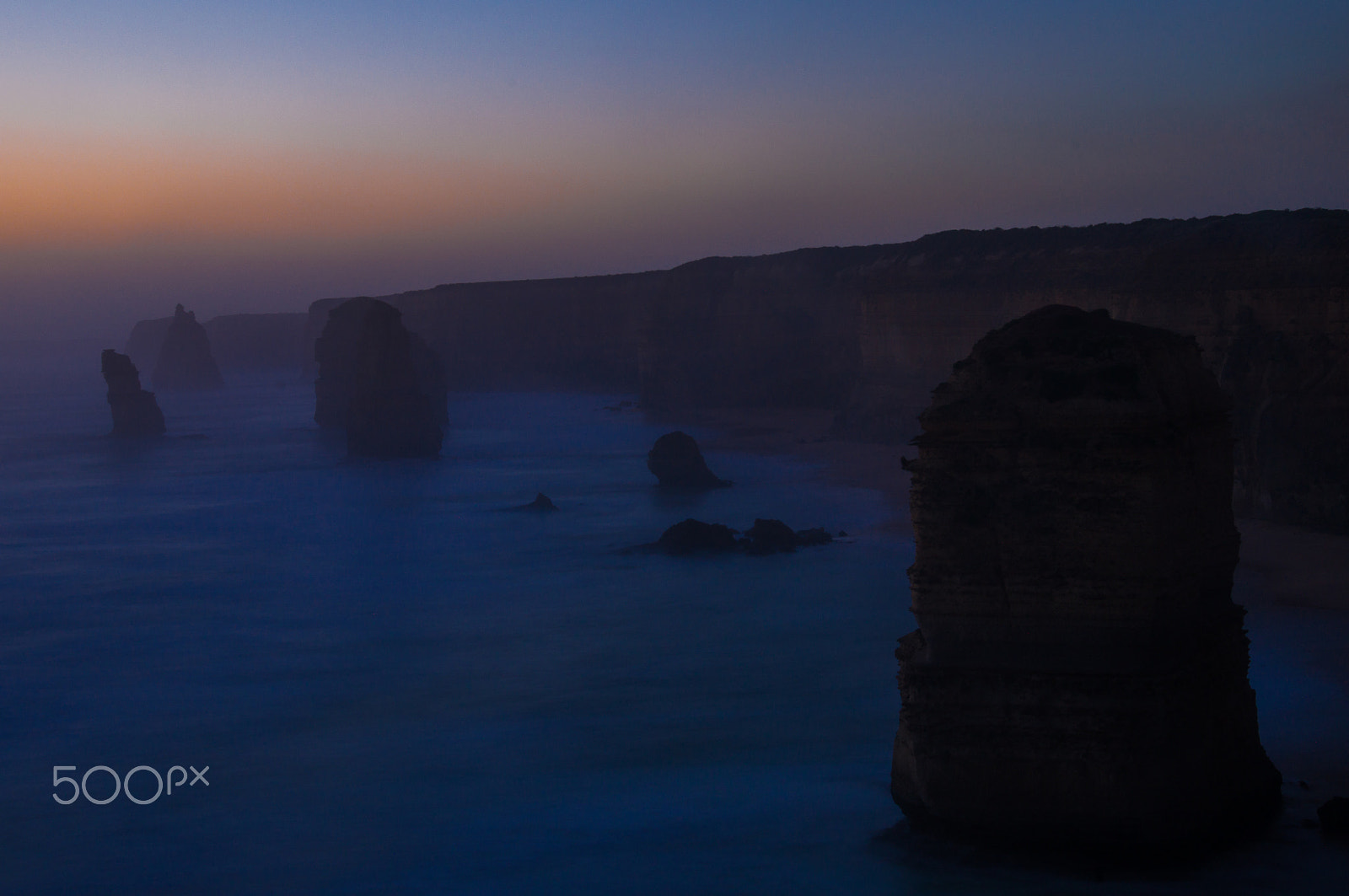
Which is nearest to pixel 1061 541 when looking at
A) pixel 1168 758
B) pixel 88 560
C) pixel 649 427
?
pixel 1168 758

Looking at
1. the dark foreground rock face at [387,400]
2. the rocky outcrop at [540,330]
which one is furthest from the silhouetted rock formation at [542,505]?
the rocky outcrop at [540,330]

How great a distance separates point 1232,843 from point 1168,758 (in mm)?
1101

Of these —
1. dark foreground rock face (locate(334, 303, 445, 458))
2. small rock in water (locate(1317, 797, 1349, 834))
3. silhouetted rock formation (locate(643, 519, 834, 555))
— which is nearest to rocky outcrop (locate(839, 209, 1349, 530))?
small rock in water (locate(1317, 797, 1349, 834))

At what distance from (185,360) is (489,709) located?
13134cm

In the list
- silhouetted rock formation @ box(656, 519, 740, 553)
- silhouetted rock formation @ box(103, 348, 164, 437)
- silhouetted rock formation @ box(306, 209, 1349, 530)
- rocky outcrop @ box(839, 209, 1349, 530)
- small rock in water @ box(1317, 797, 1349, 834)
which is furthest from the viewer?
silhouetted rock formation @ box(103, 348, 164, 437)

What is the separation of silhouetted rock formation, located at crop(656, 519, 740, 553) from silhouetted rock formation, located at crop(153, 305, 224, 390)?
12049 centimetres

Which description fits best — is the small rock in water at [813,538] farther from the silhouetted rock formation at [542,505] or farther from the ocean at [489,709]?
the silhouetted rock formation at [542,505]

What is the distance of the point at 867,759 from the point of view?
554 inches

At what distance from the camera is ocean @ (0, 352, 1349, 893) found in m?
11.5

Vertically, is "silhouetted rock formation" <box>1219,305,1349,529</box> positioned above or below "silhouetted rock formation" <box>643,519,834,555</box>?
above

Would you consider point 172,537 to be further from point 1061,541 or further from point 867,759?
point 1061,541

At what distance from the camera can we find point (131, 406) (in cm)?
7250

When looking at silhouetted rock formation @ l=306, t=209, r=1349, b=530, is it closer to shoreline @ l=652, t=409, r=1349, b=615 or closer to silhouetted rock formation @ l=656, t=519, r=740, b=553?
shoreline @ l=652, t=409, r=1349, b=615

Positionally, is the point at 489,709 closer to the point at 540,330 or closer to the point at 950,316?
the point at 950,316
